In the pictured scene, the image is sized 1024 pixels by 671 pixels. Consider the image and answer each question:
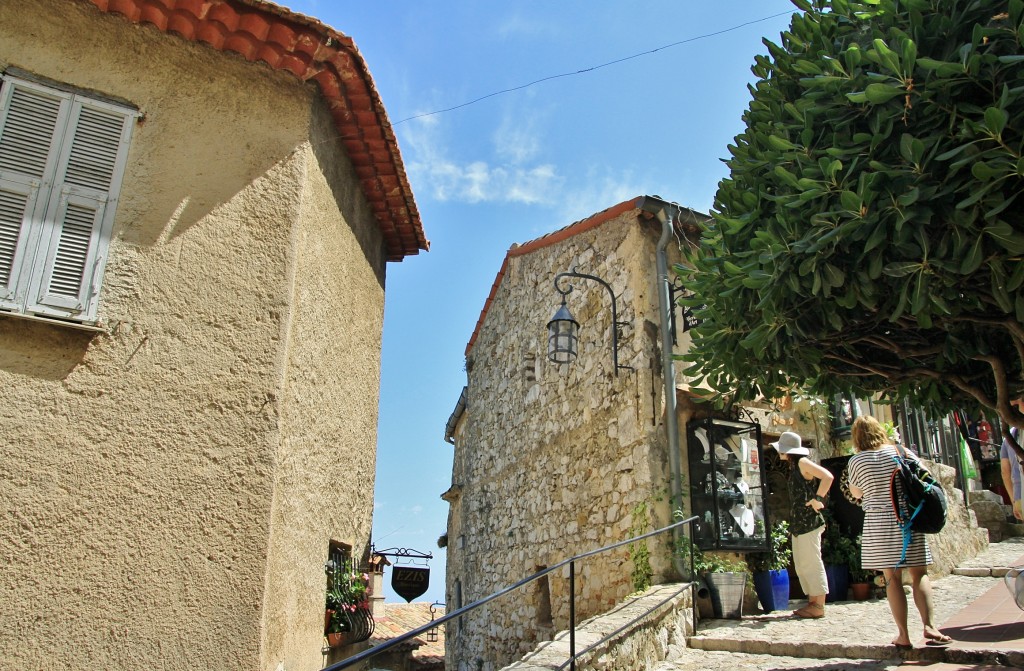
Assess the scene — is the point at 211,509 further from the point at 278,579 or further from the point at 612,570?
the point at 612,570

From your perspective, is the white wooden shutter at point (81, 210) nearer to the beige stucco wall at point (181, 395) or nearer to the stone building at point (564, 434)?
the beige stucco wall at point (181, 395)

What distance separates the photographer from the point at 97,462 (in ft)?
14.3

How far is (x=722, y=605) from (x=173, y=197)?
231 inches

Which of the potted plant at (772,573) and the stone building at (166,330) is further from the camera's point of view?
the potted plant at (772,573)

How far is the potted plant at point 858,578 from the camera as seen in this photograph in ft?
27.3

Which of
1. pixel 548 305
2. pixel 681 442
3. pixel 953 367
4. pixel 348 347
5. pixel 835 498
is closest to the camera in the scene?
pixel 953 367

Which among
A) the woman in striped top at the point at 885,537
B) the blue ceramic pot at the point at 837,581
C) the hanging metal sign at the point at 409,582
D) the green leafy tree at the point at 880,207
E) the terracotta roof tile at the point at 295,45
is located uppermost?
the terracotta roof tile at the point at 295,45

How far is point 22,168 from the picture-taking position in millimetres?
4660

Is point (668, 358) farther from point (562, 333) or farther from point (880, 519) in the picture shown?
point (880, 519)

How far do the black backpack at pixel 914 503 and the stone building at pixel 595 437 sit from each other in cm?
157

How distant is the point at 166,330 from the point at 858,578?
7.33m

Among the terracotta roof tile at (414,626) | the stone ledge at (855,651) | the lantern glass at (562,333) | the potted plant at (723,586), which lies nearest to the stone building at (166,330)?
the lantern glass at (562,333)

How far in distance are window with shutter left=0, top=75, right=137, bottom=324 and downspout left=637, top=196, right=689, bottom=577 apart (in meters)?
4.87

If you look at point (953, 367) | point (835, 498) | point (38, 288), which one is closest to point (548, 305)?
point (835, 498)
